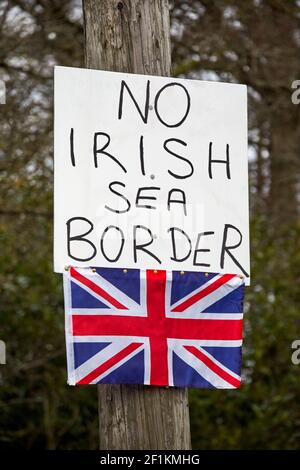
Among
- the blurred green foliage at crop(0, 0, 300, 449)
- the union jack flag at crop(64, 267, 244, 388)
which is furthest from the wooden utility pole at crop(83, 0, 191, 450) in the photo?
the blurred green foliage at crop(0, 0, 300, 449)

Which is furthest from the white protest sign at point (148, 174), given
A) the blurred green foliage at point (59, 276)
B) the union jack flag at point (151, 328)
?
the blurred green foliage at point (59, 276)

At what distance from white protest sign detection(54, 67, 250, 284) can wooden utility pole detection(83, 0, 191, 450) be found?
0.10 meters

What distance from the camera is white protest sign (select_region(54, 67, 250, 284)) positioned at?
2932 mm

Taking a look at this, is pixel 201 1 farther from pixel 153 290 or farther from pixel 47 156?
pixel 153 290

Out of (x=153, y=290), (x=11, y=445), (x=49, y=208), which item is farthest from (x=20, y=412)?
(x=153, y=290)

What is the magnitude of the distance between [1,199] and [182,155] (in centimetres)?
346

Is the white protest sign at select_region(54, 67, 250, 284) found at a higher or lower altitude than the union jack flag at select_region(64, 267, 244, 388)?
higher

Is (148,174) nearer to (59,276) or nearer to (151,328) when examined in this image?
(151,328)

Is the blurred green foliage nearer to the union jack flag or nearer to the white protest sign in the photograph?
the white protest sign

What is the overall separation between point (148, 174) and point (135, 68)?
403 millimetres

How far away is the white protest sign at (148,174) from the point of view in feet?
9.62

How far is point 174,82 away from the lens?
10.2ft

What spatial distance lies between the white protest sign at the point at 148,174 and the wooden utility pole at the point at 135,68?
0.33ft

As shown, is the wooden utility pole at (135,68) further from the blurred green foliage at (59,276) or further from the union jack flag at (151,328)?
the blurred green foliage at (59,276)
